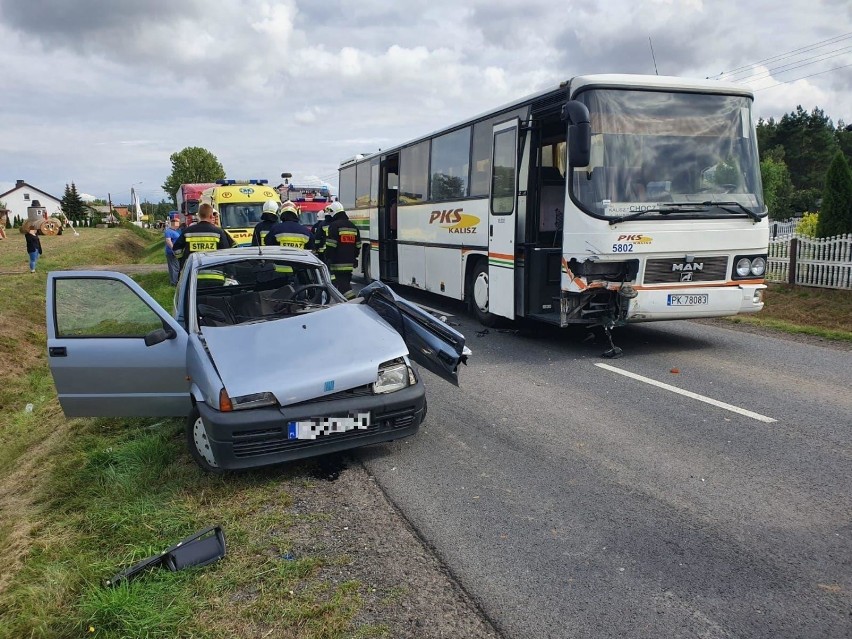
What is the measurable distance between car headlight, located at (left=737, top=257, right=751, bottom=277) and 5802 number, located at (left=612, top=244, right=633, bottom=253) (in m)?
1.42

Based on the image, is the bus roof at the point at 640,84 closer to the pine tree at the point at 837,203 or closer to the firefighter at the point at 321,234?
the firefighter at the point at 321,234

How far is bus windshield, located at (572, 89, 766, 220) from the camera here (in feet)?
24.9

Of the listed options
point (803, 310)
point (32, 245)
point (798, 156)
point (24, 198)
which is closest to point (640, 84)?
point (803, 310)

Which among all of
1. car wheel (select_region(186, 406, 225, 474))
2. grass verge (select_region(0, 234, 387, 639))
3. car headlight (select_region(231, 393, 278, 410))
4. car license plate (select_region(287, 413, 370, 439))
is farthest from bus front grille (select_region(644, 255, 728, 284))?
car wheel (select_region(186, 406, 225, 474))

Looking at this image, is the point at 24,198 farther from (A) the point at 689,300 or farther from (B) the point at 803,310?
(A) the point at 689,300

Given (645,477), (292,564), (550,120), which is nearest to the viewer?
(292,564)

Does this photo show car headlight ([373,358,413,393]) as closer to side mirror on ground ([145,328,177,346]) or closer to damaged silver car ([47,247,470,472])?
damaged silver car ([47,247,470,472])

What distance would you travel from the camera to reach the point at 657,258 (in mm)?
7672

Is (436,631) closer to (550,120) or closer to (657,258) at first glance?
(657,258)

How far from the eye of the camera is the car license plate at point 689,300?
782 centimetres

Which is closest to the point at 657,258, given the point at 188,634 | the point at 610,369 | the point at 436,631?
the point at 610,369

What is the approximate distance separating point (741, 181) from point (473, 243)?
399 centimetres

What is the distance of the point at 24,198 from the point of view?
361 feet

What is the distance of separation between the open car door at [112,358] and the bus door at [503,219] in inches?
201
